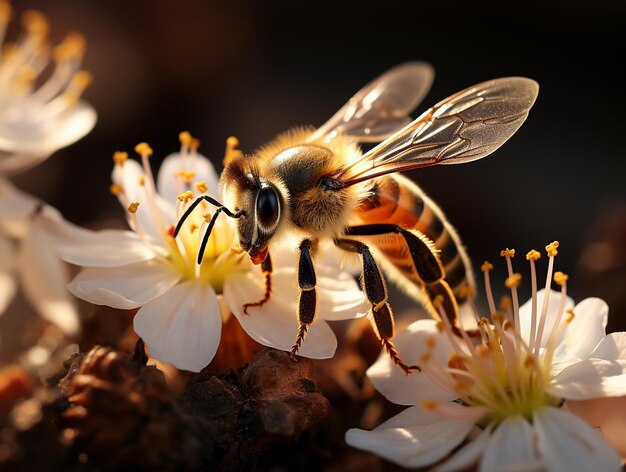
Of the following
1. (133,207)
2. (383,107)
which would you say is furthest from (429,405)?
(383,107)

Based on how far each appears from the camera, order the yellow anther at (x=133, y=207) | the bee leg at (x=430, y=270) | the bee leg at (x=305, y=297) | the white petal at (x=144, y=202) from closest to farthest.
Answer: the bee leg at (x=305, y=297), the bee leg at (x=430, y=270), the yellow anther at (x=133, y=207), the white petal at (x=144, y=202)

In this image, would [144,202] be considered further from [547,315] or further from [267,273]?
[547,315]

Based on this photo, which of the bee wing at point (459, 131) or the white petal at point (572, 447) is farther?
the bee wing at point (459, 131)

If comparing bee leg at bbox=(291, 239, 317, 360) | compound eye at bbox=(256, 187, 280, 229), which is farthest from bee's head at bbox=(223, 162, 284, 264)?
bee leg at bbox=(291, 239, 317, 360)

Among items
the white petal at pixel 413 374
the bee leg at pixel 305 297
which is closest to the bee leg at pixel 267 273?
the bee leg at pixel 305 297

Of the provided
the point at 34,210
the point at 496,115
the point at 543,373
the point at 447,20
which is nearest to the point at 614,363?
the point at 543,373

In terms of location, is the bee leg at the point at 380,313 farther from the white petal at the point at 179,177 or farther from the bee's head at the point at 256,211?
the white petal at the point at 179,177

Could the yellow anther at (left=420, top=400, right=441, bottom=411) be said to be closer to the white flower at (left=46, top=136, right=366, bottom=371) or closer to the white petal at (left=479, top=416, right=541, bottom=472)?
the white petal at (left=479, top=416, right=541, bottom=472)
